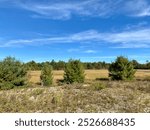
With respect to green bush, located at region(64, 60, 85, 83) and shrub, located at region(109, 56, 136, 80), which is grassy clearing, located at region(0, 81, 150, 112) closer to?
shrub, located at region(109, 56, 136, 80)

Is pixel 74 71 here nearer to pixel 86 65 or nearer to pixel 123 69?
pixel 123 69

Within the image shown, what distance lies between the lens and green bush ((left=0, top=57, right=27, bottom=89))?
28178 millimetres

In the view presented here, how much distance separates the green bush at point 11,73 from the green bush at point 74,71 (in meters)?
13.0

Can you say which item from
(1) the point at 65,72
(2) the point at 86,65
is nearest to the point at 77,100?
(1) the point at 65,72

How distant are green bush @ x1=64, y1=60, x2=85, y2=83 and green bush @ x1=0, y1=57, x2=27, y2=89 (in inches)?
512

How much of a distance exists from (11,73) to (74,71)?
1546cm

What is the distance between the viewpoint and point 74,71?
42.8 meters

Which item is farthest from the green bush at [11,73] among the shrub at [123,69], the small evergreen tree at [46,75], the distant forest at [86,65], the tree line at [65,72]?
the distant forest at [86,65]

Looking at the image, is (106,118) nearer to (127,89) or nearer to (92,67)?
(127,89)

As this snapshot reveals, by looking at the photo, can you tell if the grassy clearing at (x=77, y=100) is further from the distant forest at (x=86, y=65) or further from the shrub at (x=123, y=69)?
the distant forest at (x=86, y=65)

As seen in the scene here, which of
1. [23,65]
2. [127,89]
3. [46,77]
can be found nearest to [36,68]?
[46,77]

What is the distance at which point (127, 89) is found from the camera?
48.0ft

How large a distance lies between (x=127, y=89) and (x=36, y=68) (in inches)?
5332

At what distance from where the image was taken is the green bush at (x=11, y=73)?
28.2 meters
